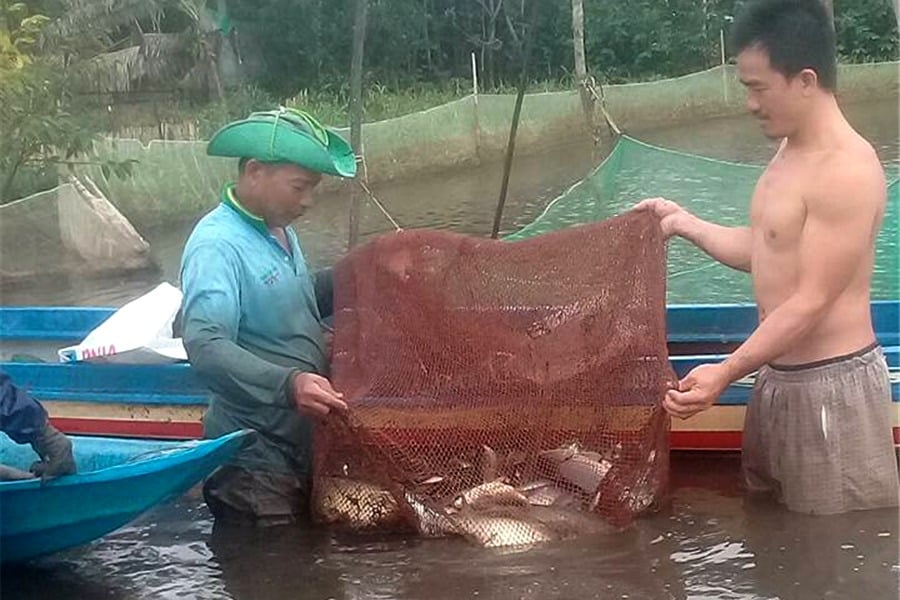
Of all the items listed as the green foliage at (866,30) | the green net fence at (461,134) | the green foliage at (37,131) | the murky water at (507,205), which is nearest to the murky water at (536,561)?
the murky water at (507,205)

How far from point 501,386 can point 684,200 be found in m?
3.77

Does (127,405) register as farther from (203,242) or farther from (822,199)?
(822,199)

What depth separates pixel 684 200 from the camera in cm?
776

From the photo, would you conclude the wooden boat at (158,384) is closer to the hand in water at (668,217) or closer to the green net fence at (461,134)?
the hand in water at (668,217)

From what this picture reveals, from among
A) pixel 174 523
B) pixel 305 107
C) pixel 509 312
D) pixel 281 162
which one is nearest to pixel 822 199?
pixel 509 312

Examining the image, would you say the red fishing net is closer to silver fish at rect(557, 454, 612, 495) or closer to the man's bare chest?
silver fish at rect(557, 454, 612, 495)

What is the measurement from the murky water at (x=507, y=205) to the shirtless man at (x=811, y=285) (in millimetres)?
2231

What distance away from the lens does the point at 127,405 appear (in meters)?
5.36

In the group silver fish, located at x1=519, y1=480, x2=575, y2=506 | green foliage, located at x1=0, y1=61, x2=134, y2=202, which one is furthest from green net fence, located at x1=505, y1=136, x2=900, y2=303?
green foliage, located at x1=0, y1=61, x2=134, y2=202

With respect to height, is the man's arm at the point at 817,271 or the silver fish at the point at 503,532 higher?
the man's arm at the point at 817,271

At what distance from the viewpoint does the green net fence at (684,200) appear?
21.6ft

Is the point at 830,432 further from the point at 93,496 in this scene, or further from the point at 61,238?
the point at 61,238

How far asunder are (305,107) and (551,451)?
44.6 feet

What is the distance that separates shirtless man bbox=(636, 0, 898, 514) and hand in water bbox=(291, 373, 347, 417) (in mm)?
1075
